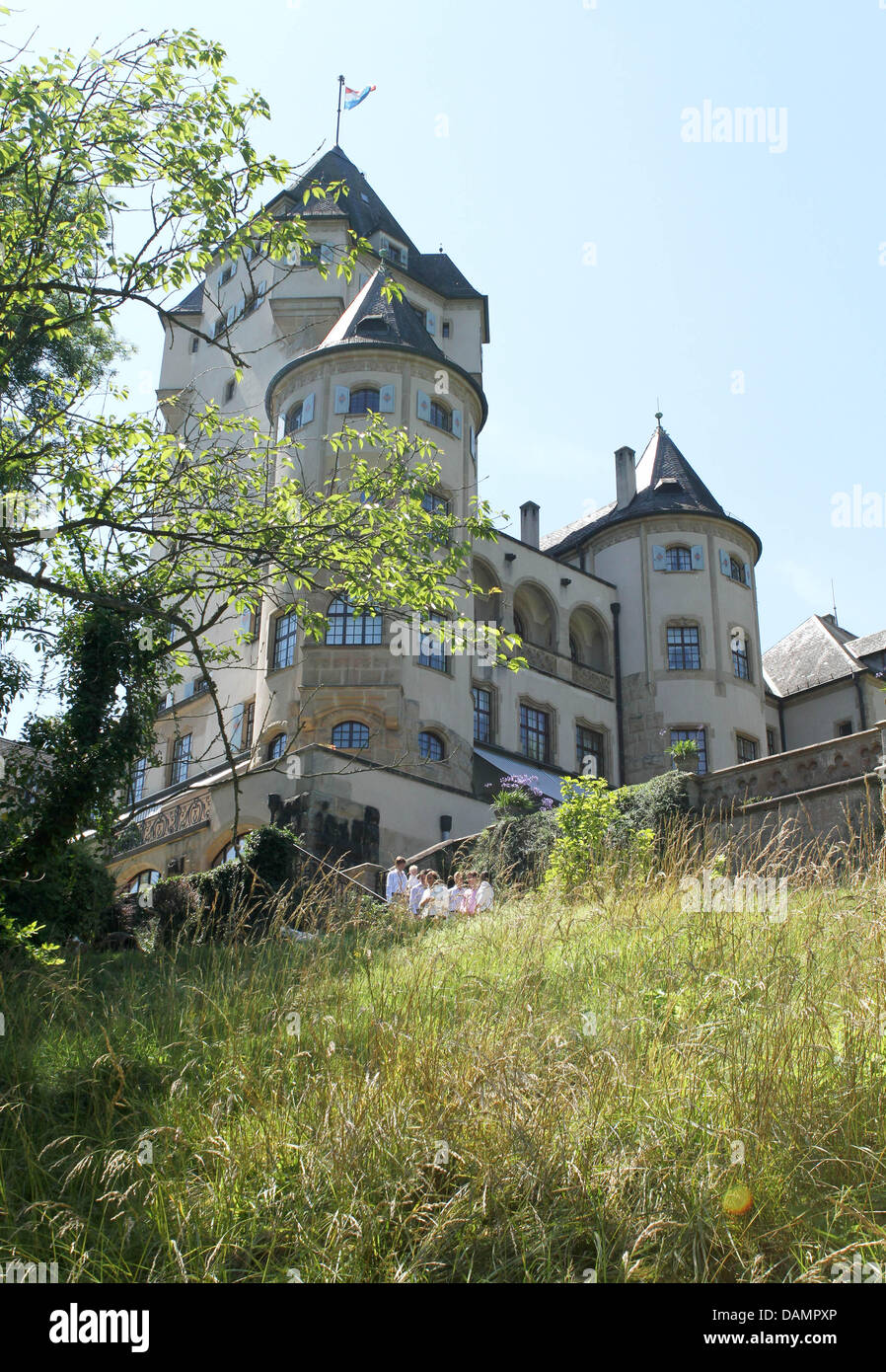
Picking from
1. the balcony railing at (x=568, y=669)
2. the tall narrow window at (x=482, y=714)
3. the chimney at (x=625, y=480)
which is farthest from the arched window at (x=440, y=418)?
the chimney at (x=625, y=480)

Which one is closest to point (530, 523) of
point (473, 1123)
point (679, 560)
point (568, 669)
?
point (679, 560)

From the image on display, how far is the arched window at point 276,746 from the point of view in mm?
26016

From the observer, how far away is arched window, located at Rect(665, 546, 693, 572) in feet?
122

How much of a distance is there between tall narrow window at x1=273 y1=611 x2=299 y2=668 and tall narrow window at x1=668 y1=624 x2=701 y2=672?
13.7 meters

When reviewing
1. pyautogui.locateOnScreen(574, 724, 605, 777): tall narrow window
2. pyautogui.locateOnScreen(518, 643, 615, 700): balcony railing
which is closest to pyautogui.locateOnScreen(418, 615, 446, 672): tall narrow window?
pyautogui.locateOnScreen(518, 643, 615, 700): balcony railing

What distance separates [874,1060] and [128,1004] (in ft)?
14.6

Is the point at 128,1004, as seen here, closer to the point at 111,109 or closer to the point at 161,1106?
the point at 161,1106

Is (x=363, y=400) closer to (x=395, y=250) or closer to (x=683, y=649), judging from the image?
(x=683, y=649)

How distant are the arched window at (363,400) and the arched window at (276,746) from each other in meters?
8.38

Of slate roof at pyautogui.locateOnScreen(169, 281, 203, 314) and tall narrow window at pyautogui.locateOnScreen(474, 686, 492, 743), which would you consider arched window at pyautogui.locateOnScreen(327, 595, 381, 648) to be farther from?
slate roof at pyautogui.locateOnScreen(169, 281, 203, 314)

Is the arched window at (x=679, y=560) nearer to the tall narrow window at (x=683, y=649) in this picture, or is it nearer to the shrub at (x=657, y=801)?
the tall narrow window at (x=683, y=649)

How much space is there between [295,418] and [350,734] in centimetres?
892

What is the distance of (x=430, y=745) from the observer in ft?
86.6

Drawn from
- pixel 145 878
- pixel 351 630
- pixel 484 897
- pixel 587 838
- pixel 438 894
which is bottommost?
pixel 484 897
